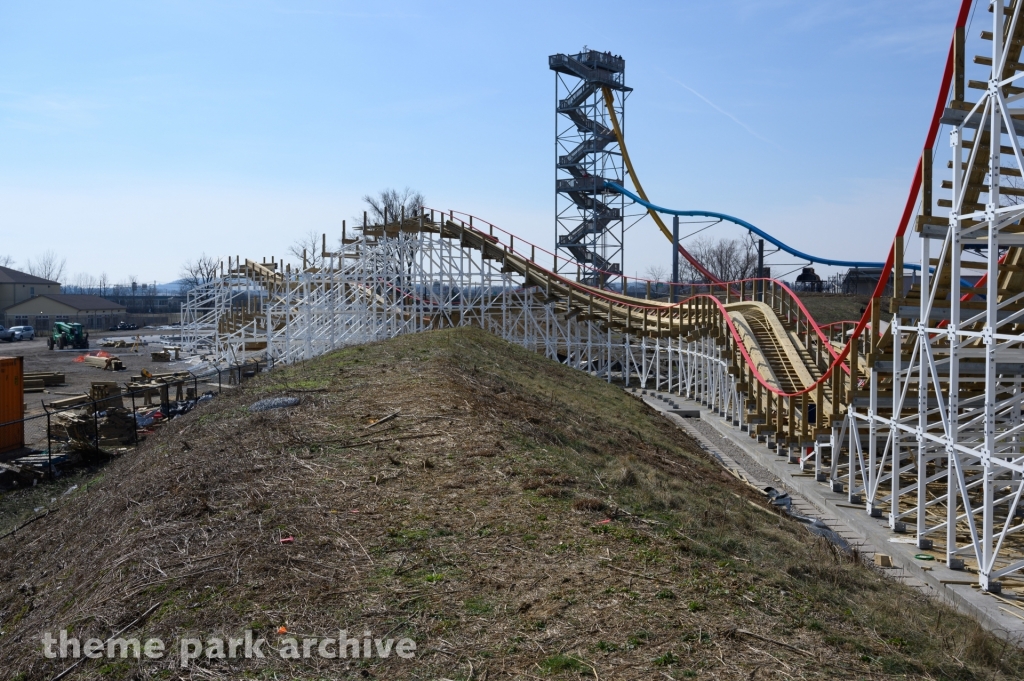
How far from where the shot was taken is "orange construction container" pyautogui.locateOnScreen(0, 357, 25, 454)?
56.1 ft

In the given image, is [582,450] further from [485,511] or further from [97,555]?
[97,555]

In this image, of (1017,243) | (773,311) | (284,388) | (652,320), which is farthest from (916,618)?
(652,320)

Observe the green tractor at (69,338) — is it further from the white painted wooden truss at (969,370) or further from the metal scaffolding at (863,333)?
the white painted wooden truss at (969,370)

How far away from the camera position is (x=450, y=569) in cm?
631

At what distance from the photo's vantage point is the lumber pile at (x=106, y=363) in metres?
39.9

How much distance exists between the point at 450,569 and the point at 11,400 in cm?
1537

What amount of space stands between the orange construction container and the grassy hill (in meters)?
7.74

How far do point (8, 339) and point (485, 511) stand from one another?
226ft

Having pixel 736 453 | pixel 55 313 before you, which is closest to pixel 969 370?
pixel 736 453

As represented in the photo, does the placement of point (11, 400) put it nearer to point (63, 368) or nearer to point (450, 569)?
point (450, 569)

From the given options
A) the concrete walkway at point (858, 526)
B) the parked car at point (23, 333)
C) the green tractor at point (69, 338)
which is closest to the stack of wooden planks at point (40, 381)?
the concrete walkway at point (858, 526)

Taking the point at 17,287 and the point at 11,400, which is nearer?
the point at 11,400

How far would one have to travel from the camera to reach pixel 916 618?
6551 millimetres

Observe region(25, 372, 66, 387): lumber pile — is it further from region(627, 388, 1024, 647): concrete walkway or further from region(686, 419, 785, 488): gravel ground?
region(686, 419, 785, 488): gravel ground
